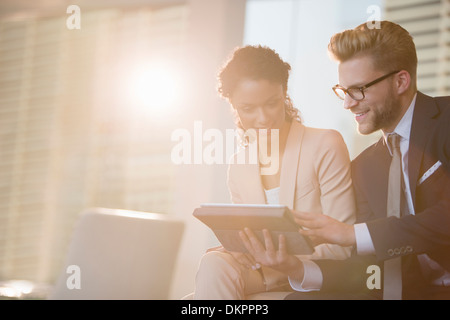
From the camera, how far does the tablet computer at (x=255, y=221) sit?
125 centimetres

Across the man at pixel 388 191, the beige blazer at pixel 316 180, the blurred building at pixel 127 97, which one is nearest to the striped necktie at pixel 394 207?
the man at pixel 388 191

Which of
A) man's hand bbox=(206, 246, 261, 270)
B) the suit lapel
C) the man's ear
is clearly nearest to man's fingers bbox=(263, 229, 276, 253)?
man's hand bbox=(206, 246, 261, 270)

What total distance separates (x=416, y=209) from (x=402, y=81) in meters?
0.45

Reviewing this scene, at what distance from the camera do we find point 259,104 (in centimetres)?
178

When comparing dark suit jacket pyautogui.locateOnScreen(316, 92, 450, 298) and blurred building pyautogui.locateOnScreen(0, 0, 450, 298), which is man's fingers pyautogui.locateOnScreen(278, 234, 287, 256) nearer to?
dark suit jacket pyautogui.locateOnScreen(316, 92, 450, 298)

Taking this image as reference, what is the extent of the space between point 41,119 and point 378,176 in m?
3.61

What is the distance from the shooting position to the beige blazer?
1677 millimetres

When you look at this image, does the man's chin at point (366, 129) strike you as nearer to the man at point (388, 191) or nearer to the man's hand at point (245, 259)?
the man at point (388, 191)

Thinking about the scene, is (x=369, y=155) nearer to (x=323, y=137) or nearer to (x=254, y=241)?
(x=323, y=137)

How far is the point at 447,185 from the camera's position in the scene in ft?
4.92

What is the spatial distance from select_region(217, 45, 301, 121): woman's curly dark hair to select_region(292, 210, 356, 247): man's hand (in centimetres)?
61

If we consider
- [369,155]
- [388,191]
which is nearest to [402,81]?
[369,155]
